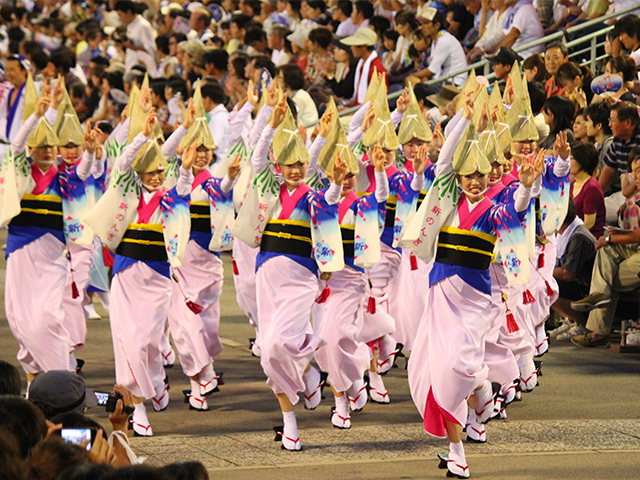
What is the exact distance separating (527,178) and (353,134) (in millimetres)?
2871

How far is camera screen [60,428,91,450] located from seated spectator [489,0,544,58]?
1063 centimetres

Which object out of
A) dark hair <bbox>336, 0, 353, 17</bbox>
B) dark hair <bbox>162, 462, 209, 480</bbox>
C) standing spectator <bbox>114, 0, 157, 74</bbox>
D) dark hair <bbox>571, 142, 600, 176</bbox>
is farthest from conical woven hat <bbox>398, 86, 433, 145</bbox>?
standing spectator <bbox>114, 0, 157, 74</bbox>

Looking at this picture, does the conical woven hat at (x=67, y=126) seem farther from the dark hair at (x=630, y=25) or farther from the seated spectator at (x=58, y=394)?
the dark hair at (x=630, y=25)

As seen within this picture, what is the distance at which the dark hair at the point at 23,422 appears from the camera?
3358 mm

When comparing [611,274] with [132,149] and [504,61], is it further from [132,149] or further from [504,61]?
[132,149]

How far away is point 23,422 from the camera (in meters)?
3.42

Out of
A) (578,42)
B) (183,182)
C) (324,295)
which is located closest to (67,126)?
(183,182)

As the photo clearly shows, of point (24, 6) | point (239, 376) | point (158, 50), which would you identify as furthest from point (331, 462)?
point (24, 6)

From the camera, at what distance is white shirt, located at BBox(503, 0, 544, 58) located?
1357 centimetres

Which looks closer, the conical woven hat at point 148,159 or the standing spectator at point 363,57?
the conical woven hat at point 148,159

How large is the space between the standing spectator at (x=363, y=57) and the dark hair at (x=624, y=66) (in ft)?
9.93

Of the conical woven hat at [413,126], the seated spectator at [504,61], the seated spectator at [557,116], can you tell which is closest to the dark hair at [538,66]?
the seated spectator at [504,61]

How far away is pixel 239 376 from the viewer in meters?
9.34

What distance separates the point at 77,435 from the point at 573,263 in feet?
24.0
